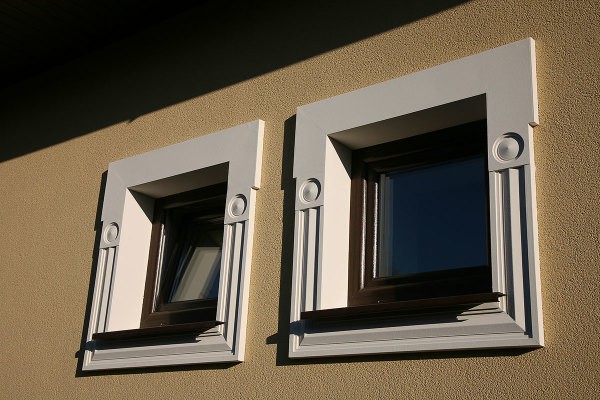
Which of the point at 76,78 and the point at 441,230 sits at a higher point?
the point at 76,78

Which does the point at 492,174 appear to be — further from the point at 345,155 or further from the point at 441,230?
the point at 345,155

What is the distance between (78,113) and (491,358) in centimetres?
361

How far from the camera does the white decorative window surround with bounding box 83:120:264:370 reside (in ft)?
13.3

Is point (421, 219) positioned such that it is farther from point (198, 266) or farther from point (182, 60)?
point (182, 60)

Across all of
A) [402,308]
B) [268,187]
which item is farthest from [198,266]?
[402,308]

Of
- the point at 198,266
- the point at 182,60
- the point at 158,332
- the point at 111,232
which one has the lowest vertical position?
the point at 158,332

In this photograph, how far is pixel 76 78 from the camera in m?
5.71

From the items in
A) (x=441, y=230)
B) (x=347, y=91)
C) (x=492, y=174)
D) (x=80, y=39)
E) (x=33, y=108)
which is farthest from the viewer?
(x=33, y=108)

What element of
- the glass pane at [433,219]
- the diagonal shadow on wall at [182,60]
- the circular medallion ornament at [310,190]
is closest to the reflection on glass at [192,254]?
the diagonal shadow on wall at [182,60]

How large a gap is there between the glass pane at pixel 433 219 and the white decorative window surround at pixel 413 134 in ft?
0.67

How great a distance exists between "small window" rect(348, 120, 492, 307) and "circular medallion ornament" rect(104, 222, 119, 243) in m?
1.61

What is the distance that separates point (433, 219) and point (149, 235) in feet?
6.52

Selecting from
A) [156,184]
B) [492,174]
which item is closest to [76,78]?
[156,184]

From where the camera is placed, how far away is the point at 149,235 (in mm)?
4969
